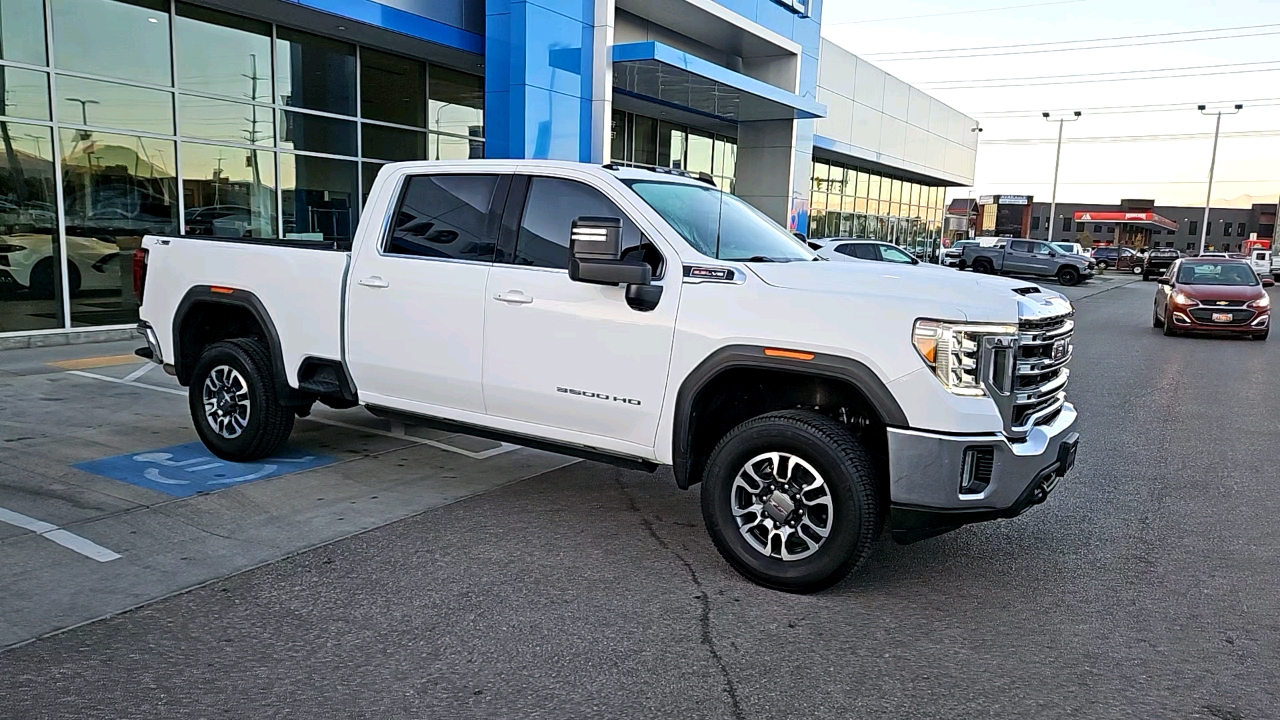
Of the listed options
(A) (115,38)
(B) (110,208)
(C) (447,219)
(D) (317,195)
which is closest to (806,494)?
(C) (447,219)

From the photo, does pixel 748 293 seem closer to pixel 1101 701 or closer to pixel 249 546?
pixel 1101 701

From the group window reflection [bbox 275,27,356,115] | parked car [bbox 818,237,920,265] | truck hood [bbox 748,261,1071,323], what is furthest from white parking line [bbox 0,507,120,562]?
parked car [bbox 818,237,920,265]

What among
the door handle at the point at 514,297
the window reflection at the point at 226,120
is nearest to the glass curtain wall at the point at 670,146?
the window reflection at the point at 226,120

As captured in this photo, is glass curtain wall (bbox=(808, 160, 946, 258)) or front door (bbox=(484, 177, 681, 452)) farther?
glass curtain wall (bbox=(808, 160, 946, 258))

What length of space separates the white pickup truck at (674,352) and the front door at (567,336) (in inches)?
0.5

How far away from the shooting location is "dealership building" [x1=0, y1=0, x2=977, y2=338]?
12008 millimetres

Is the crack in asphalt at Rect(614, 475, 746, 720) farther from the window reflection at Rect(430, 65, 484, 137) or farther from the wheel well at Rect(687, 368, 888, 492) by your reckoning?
the window reflection at Rect(430, 65, 484, 137)

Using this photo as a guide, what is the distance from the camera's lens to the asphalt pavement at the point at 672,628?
3.54 metres

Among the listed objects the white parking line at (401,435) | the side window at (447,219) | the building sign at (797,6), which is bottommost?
the white parking line at (401,435)

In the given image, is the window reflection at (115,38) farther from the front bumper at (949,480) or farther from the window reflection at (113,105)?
the front bumper at (949,480)

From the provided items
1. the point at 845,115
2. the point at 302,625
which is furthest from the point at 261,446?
the point at 845,115

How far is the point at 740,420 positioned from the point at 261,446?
352 centimetres

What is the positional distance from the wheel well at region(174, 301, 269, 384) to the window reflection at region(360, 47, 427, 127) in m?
9.81

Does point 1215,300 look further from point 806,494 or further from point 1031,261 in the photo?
point 1031,261
